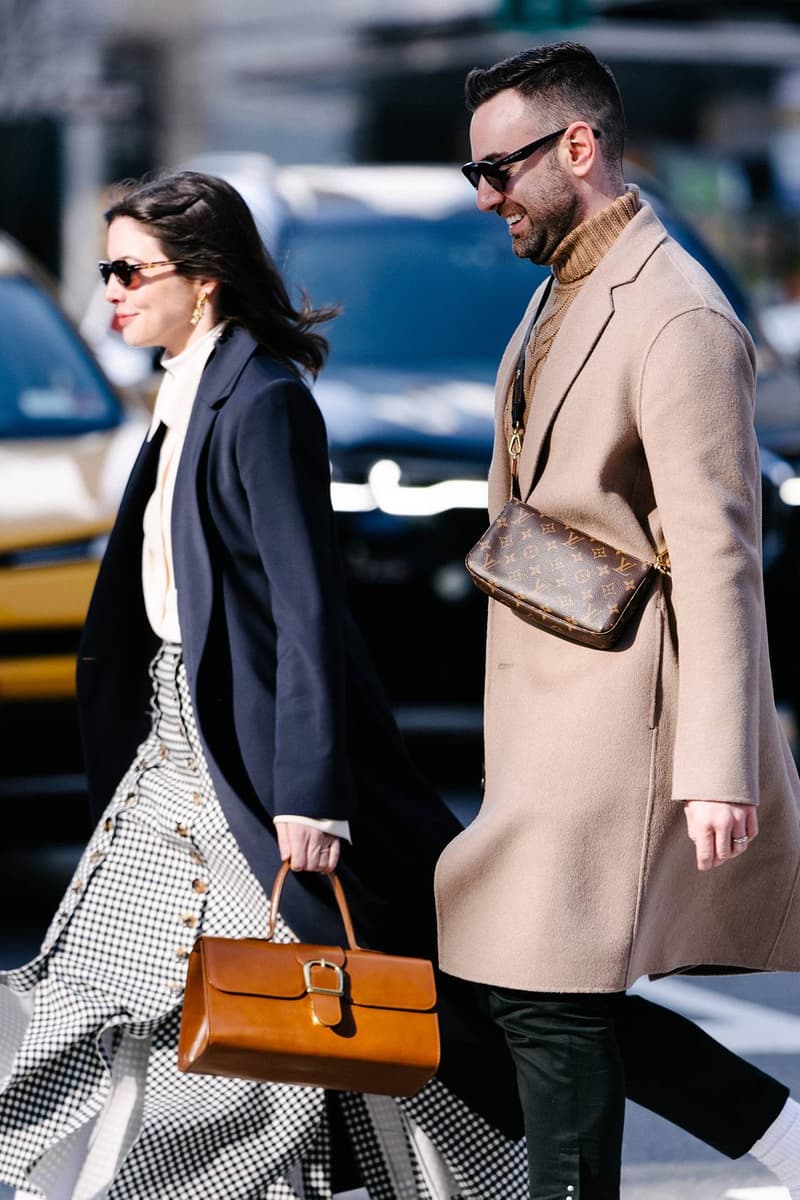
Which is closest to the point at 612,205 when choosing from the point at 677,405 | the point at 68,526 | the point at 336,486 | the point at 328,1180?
the point at 677,405

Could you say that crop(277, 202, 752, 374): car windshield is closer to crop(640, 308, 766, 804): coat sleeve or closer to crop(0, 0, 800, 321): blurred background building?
crop(640, 308, 766, 804): coat sleeve

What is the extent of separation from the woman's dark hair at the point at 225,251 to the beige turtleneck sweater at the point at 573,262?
543 mm

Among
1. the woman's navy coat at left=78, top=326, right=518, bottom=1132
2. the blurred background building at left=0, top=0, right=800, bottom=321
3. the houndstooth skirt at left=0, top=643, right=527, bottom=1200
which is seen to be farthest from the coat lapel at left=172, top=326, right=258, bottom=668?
the blurred background building at left=0, top=0, right=800, bottom=321

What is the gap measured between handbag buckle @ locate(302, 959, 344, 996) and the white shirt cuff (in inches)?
9.0

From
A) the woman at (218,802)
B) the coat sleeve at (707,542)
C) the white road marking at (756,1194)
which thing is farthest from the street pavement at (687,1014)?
the coat sleeve at (707,542)

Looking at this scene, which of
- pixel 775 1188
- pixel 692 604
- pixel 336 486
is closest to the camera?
pixel 692 604

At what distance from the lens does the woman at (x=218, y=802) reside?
11.9 feet

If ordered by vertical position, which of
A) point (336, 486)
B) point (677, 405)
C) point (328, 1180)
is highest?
point (677, 405)

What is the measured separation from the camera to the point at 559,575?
330cm

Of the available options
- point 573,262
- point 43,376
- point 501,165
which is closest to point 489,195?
point 501,165

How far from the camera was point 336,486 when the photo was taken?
762cm

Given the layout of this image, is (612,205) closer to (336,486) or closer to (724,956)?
(724,956)

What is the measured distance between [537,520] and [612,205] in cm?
46

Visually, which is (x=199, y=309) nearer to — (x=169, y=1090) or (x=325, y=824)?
(x=325, y=824)
